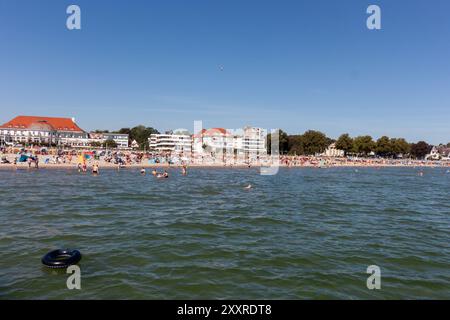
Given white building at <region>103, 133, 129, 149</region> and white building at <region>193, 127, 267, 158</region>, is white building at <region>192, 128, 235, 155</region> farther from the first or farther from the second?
white building at <region>103, 133, 129, 149</region>

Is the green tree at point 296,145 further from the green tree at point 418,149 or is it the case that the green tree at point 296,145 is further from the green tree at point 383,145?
the green tree at point 418,149

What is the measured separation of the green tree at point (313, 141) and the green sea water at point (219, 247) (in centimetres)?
12815

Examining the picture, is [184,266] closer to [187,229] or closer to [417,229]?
[187,229]

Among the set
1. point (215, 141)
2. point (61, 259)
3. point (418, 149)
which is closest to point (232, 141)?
point (215, 141)

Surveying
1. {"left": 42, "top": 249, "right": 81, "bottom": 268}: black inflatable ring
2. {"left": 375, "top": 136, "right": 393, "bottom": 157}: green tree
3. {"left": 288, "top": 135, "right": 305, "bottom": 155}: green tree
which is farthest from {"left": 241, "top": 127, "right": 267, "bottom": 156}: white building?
{"left": 42, "top": 249, "right": 81, "bottom": 268}: black inflatable ring

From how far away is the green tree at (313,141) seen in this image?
15238 cm

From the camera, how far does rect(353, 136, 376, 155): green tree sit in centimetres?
14712

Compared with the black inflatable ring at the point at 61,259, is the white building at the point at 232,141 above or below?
above

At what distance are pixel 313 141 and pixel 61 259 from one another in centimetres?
14969

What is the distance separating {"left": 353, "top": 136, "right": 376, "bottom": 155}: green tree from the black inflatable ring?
151m

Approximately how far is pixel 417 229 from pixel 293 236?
861cm

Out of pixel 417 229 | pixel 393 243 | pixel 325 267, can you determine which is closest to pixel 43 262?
pixel 325 267

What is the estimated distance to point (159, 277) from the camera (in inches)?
440

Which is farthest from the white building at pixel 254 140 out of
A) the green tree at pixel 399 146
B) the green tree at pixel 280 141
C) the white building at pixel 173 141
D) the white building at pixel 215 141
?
the green tree at pixel 399 146
